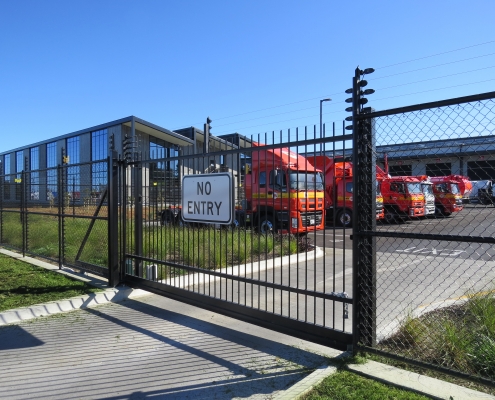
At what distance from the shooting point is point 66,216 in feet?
26.2

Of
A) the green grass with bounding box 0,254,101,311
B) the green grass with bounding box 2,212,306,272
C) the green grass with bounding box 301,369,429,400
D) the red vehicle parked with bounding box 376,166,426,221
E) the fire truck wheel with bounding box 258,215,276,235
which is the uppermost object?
the red vehicle parked with bounding box 376,166,426,221

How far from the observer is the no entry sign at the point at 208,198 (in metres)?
5.18

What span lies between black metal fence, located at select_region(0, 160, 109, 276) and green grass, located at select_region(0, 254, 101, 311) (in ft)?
1.48

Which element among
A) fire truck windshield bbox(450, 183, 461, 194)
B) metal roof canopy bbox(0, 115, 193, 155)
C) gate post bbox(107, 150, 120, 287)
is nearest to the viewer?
fire truck windshield bbox(450, 183, 461, 194)

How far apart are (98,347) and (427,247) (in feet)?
36.7

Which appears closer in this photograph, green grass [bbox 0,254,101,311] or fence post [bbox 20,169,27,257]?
green grass [bbox 0,254,101,311]

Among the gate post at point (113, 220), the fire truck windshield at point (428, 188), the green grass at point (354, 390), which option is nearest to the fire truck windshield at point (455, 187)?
the fire truck windshield at point (428, 188)

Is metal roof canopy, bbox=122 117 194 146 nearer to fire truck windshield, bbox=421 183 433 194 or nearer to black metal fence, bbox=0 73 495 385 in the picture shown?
black metal fence, bbox=0 73 495 385

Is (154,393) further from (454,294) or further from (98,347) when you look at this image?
(454,294)

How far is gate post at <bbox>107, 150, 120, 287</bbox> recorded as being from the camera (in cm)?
686

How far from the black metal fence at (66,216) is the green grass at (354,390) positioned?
15.9 feet

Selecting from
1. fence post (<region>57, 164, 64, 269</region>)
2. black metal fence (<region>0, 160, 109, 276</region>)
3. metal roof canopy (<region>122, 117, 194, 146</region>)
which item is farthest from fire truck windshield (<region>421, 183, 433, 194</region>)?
metal roof canopy (<region>122, 117, 194, 146</region>)

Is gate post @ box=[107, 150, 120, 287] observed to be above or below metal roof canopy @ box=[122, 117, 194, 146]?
below

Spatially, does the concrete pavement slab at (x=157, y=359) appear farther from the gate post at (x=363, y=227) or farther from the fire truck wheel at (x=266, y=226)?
the fire truck wheel at (x=266, y=226)
